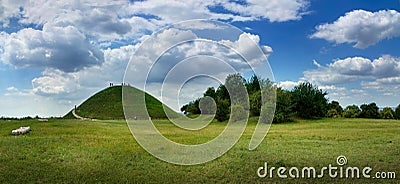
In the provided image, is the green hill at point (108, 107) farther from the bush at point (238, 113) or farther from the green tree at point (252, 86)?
the bush at point (238, 113)

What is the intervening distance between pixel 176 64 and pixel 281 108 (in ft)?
105

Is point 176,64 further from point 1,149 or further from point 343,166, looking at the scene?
point 1,149

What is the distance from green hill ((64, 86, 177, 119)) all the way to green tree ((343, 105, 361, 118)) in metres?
28.3

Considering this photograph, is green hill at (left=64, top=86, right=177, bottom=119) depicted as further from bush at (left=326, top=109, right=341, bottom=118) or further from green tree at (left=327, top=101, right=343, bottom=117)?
green tree at (left=327, top=101, right=343, bottom=117)

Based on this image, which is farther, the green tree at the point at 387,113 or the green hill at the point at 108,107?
the green hill at the point at 108,107

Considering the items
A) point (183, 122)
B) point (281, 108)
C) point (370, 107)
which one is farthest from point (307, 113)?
point (183, 122)

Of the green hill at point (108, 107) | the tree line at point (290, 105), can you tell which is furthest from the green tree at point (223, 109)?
the green hill at point (108, 107)

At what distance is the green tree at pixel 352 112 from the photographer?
190 feet

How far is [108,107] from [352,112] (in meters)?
39.5

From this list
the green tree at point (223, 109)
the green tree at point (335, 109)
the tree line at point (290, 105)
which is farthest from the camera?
the green tree at point (335, 109)

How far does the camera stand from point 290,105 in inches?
1845

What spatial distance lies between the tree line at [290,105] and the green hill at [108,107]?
1768 cm

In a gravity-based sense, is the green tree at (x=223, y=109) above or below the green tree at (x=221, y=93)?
below

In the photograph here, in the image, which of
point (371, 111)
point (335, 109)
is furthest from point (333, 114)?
point (371, 111)
